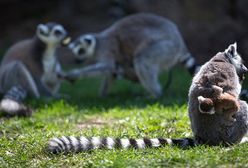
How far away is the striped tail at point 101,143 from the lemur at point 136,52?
521cm

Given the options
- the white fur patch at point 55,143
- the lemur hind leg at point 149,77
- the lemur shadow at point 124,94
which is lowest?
the lemur shadow at point 124,94

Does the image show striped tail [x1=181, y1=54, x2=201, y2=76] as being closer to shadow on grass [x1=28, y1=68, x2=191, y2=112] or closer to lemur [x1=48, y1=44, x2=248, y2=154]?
shadow on grass [x1=28, y1=68, x2=191, y2=112]

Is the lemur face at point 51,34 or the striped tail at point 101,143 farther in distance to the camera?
the lemur face at point 51,34

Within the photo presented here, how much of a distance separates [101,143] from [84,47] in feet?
21.1

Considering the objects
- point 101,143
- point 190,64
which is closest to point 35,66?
point 190,64

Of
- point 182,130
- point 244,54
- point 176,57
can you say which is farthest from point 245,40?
point 182,130

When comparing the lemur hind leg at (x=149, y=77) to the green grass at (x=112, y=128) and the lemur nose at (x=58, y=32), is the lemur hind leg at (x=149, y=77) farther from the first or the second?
the lemur nose at (x=58, y=32)

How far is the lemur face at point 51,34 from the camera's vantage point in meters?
12.4

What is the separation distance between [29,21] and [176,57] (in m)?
10.3

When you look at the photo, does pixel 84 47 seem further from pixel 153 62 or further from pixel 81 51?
pixel 153 62

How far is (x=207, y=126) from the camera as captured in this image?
5742 mm

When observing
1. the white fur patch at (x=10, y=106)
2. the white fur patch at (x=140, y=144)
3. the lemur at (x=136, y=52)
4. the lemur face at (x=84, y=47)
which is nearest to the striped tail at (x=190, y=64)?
the lemur at (x=136, y=52)

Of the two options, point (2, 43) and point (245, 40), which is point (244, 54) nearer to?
point (245, 40)

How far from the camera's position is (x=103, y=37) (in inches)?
480
